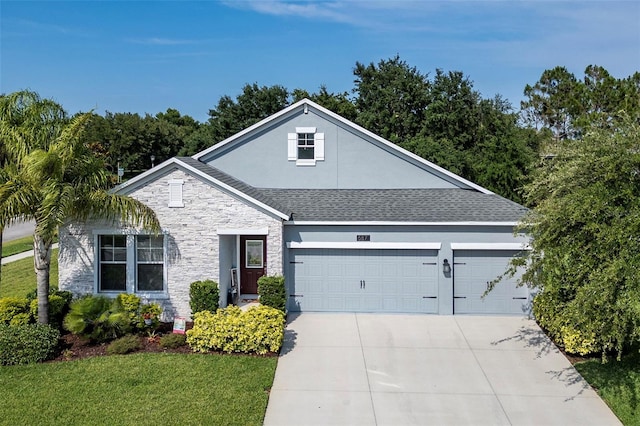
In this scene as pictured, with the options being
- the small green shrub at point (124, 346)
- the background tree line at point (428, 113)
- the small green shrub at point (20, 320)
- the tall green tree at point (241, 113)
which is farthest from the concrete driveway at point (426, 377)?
the tall green tree at point (241, 113)

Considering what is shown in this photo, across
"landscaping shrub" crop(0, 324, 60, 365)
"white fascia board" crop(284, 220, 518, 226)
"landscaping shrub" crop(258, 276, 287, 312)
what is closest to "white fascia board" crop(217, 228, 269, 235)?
"white fascia board" crop(284, 220, 518, 226)

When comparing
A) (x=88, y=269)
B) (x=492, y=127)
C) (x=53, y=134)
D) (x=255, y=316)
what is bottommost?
(x=255, y=316)

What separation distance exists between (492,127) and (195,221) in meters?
32.1

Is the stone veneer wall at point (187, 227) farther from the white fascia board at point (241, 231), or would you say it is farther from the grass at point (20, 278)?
the grass at point (20, 278)

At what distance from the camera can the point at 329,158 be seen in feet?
56.3

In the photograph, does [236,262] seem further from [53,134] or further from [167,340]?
[53,134]

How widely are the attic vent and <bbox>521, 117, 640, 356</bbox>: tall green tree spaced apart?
30.1ft

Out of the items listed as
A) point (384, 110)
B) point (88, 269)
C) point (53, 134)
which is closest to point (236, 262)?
point (88, 269)

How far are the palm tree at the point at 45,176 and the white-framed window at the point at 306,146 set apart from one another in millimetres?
6283

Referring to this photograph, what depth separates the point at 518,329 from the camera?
1327cm

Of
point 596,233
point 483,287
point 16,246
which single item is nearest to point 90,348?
point 483,287

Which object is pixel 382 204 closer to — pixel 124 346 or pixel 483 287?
pixel 483 287

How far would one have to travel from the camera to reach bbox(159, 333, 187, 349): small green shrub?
1142 centimetres

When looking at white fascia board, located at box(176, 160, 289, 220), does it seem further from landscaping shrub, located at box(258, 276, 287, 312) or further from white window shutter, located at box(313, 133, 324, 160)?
white window shutter, located at box(313, 133, 324, 160)
